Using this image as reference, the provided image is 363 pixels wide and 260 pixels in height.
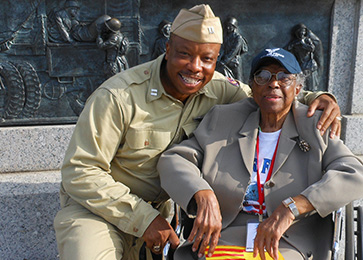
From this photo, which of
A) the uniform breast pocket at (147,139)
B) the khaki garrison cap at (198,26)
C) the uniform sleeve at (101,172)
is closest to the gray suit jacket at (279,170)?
the uniform breast pocket at (147,139)

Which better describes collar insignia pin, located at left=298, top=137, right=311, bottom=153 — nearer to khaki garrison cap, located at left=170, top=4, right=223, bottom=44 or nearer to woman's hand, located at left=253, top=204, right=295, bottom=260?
woman's hand, located at left=253, top=204, right=295, bottom=260

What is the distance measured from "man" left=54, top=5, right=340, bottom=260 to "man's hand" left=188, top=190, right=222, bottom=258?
219 mm

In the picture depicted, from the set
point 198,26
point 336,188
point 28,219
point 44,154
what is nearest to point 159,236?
point 336,188

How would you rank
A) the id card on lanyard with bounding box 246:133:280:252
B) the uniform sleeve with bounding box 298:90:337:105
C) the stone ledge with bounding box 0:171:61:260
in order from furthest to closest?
the stone ledge with bounding box 0:171:61:260
the uniform sleeve with bounding box 298:90:337:105
the id card on lanyard with bounding box 246:133:280:252

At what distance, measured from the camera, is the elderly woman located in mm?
2488

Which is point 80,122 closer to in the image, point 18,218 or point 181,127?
point 181,127

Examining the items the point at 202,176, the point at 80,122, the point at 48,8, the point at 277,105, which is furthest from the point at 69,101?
the point at 277,105

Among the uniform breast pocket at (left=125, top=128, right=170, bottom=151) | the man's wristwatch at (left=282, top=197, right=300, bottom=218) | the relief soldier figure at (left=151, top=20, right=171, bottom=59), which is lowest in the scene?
the man's wristwatch at (left=282, top=197, right=300, bottom=218)

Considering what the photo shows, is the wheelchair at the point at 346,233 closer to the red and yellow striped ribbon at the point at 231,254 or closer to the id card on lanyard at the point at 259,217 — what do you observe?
the red and yellow striped ribbon at the point at 231,254

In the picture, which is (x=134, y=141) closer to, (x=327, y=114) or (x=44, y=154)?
(x=327, y=114)

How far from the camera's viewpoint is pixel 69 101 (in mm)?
4273

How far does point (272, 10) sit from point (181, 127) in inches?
73.0

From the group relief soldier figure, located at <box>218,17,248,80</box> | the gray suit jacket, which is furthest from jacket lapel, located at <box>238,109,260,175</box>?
relief soldier figure, located at <box>218,17,248,80</box>

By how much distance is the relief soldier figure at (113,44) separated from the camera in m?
4.06
